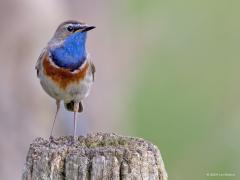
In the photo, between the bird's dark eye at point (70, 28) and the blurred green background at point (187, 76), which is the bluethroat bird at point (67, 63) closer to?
the bird's dark eye at point (70, 28)

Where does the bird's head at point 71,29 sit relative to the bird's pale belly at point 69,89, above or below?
above

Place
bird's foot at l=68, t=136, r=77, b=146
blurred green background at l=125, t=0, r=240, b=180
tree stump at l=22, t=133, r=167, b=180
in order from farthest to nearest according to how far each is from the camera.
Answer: blurred green background at l=125, t=0, r=240, b=180 → bird's foot at l=68, t=136, r=77, b=146 → tree stump at l=22, t=133, r=167, b=180

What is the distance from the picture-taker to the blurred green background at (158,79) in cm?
1002

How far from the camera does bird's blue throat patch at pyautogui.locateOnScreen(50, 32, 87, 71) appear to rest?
6742 mm

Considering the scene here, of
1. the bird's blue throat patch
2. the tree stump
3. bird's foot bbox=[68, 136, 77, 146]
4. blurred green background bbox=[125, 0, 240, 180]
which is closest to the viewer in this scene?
the tree stump

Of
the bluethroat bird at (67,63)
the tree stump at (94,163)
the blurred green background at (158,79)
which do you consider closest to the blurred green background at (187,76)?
the blurred green background at (158,79)

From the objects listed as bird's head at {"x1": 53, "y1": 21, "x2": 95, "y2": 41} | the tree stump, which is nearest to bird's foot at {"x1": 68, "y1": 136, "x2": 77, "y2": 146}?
the tree stump

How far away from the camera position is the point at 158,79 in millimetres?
11422

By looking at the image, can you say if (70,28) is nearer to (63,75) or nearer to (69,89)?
(63,75)

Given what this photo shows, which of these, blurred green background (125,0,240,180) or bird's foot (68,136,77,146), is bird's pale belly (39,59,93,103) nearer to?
bird's foot (68,136,77,146)

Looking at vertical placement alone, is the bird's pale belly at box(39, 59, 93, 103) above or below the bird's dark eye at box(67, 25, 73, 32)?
below

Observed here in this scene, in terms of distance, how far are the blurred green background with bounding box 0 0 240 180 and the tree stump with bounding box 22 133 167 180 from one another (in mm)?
4464

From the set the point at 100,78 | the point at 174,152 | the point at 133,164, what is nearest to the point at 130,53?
the point at 100,78

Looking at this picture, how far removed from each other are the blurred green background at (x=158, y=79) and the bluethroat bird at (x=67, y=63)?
2907mm
